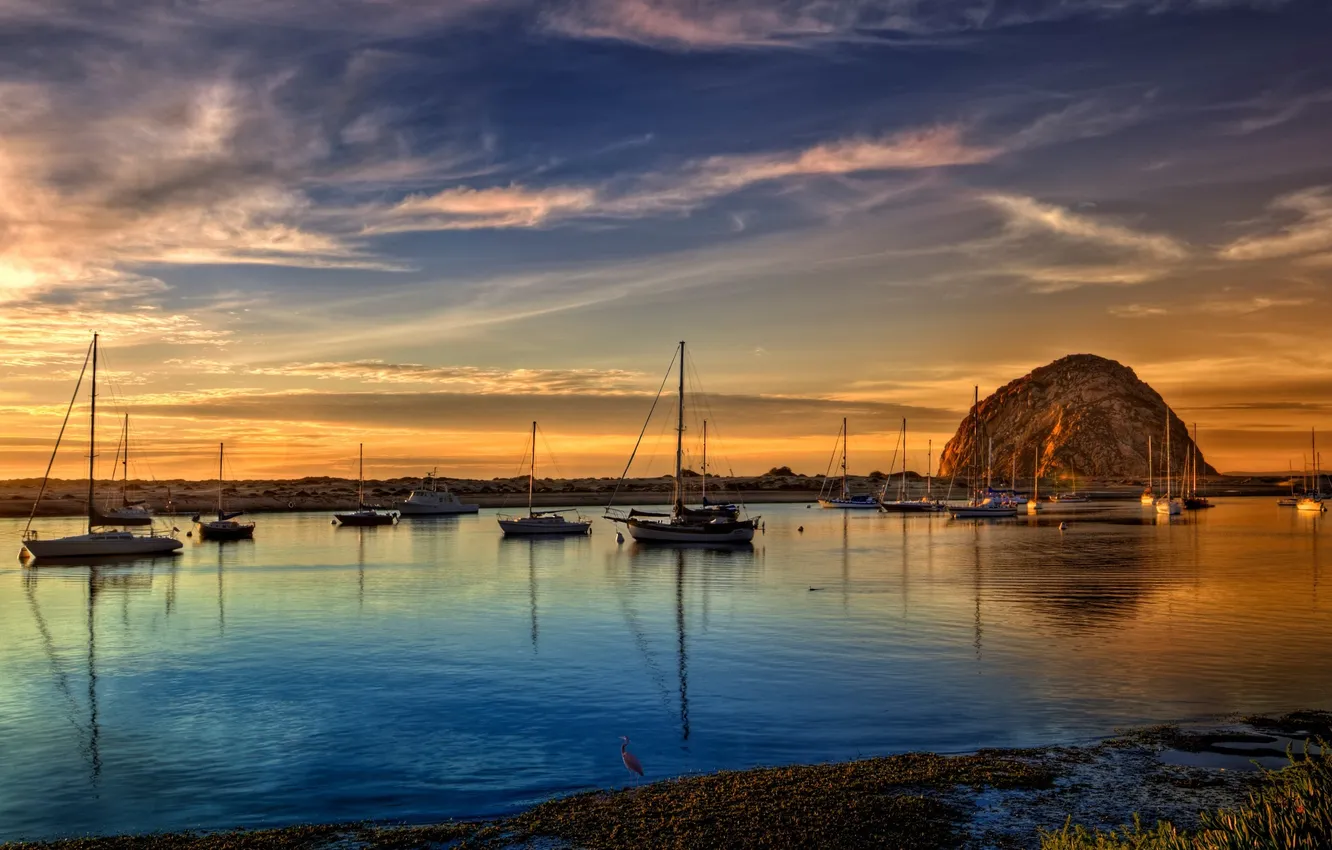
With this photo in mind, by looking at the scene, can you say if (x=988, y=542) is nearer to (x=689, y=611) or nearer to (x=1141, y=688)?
(x=689, y=611)

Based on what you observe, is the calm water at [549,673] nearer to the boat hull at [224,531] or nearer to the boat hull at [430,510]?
the boat hull at [224,531]

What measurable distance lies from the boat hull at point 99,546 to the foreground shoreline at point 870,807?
59.7m

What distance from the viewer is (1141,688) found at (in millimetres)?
→ 25062

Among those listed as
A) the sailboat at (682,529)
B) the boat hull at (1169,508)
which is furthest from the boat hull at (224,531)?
the boat hull at (1169,508)

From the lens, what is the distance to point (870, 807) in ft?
49.5

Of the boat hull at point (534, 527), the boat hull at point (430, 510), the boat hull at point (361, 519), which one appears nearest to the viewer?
the boat hull at point (534, 527)

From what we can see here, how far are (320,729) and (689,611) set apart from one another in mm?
21610

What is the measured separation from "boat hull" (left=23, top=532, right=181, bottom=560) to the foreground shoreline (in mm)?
59708

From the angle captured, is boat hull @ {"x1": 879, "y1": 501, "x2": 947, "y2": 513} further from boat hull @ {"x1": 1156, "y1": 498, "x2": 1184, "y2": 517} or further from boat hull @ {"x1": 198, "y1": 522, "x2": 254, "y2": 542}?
boat hull @ {"x1": 198, "y1": 522, "x2": 254, "y2": 542}

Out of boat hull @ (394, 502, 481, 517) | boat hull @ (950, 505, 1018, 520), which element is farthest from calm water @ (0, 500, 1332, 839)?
boat hull @ (394, 502, 481, 517)

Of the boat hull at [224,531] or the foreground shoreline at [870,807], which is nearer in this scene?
the foreground shoreline at [870,807]

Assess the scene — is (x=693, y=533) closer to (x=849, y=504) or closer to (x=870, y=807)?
(x=870, y=807)

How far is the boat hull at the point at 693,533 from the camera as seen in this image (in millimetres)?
81750

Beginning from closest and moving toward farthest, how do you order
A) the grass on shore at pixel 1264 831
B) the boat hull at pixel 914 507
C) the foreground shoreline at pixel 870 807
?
1. the grass on shore at pixel 1264 831
2. the foreground shoreline at pixel 870 807
3. the boat hull at pixel 914 507
